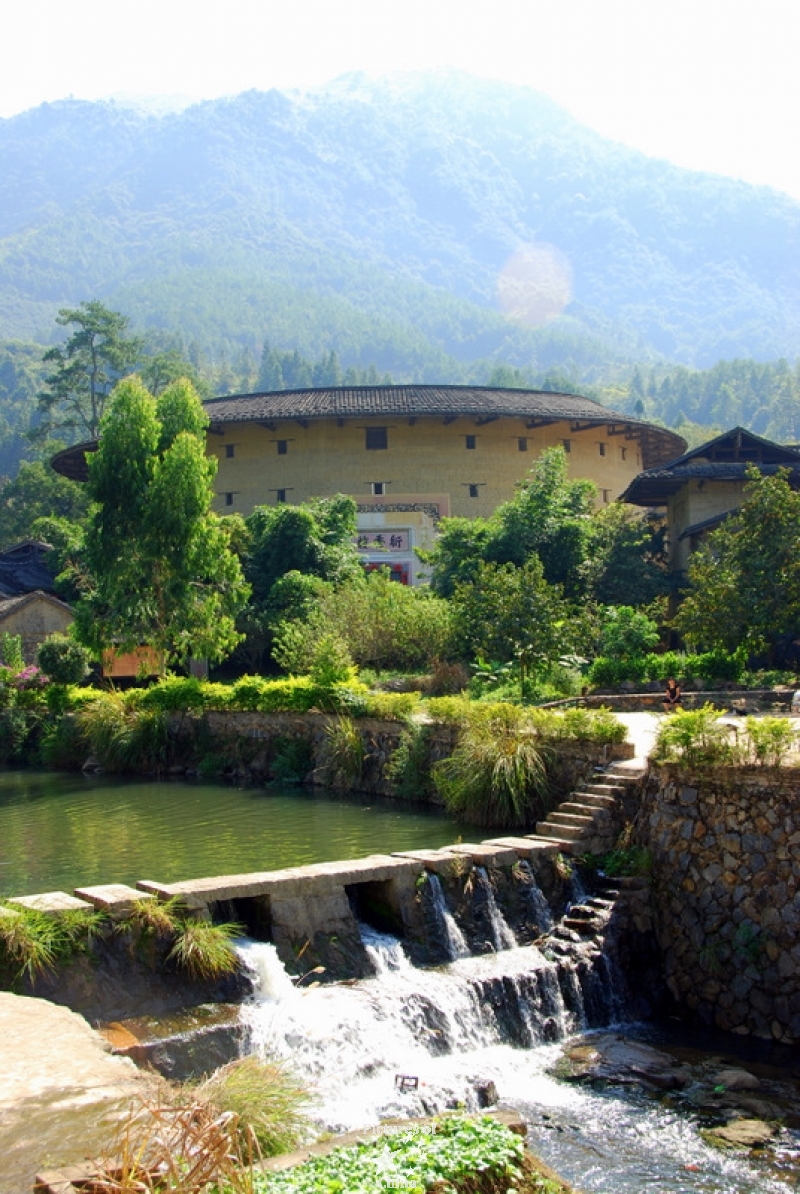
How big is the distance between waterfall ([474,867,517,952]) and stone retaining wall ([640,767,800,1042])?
1.58 metres

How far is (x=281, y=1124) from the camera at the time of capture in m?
6.39

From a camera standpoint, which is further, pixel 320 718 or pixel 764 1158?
pixel 320 718

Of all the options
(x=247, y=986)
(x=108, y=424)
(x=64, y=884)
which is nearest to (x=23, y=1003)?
(x=247, y=986)

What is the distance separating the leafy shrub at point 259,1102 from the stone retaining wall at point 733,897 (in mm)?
5658

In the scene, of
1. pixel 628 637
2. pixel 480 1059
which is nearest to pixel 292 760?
pixel 628 637

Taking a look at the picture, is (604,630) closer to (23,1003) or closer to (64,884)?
(64,884)

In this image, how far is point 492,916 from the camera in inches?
466

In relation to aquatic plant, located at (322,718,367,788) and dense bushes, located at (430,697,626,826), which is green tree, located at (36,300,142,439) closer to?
aquatic plant, located at (322,718,367,788)

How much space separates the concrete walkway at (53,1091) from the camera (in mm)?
5680

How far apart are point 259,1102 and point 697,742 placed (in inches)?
286

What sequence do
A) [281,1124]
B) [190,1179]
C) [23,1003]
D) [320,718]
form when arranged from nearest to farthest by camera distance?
[190,1179]
[281,1124]
[23,1003]
[320,718]

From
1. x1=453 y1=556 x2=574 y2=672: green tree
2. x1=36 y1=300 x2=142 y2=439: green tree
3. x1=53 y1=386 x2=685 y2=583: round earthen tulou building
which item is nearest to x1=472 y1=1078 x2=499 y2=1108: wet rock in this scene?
x1=453 y1=556 x2=574 y2=672: green tree

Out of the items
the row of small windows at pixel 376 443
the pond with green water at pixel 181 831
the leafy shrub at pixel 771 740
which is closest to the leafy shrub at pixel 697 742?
the leafy shrub at pixel 771 740

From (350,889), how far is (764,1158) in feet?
14.7
